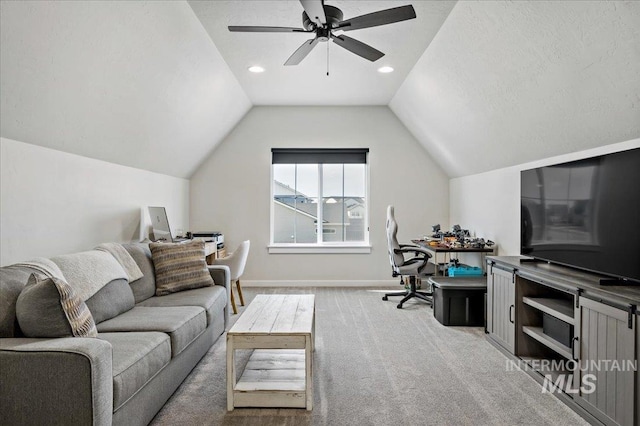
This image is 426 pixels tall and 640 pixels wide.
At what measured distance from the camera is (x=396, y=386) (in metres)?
2.77

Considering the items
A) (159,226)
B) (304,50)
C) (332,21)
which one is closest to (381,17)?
(332,21)

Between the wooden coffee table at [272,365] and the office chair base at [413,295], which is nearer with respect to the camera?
the wooden coffee table at [272,365]

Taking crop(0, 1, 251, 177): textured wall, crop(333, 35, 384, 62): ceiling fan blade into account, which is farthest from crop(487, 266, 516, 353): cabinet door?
crop(0, 1, 251, 177): textured wall

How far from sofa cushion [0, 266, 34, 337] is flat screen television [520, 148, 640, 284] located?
3247 mm

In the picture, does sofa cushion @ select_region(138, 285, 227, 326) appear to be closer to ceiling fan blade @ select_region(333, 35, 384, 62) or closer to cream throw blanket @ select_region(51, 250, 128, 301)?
cream throw blanket @ select_region(51, 250, 128, 301)

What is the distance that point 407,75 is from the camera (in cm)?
471

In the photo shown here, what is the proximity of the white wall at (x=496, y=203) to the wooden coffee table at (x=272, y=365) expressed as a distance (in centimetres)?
254

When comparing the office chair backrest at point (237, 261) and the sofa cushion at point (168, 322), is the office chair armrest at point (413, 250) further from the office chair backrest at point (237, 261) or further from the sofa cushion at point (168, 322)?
the sofa cushion at point (168, 322)

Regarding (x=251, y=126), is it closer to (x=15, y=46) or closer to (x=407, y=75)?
(x=407, y=75)

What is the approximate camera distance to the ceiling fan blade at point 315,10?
2307 mm

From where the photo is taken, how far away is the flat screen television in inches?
90.7

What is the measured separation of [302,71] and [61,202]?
2.77 meters

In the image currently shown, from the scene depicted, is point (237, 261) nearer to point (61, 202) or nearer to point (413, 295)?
point (61, 202)

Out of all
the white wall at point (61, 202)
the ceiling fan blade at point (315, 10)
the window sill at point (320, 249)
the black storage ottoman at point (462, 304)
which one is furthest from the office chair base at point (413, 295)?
the ceiling fan blade at point (315, 10)
